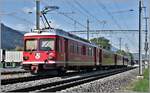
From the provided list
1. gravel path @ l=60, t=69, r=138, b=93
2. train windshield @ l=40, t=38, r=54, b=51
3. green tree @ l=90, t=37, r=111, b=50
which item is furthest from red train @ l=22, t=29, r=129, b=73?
green tree @ l=90, t=37, r=111, b=50

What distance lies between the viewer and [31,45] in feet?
95.3

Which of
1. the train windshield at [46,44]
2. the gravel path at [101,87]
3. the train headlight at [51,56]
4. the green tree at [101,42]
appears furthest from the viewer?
the green tree at [101,42]

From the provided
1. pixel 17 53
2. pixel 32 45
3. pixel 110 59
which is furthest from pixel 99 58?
pixel 17 53

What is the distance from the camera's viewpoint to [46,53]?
28188 mm

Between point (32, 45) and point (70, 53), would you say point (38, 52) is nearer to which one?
point (32, 45)

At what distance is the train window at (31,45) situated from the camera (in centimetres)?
2878

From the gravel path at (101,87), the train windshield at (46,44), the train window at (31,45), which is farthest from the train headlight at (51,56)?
the gravel path at (101,87)

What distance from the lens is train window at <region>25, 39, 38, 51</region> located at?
2878 centimetres

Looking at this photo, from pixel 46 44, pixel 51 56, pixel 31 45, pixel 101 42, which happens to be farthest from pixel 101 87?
pixel 101 42

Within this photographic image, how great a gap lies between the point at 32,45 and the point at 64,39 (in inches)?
90.0

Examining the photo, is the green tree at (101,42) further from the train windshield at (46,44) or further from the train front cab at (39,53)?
the train windshield at (46,44)

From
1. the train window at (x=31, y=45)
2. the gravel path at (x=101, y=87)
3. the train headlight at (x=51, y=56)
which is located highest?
the train window at (x=31, y=45)

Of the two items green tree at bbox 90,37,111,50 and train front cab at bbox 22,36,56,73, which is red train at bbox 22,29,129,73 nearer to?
train front cab at bbox 22,36,56,73

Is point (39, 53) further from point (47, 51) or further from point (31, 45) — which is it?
point (31, 45)
